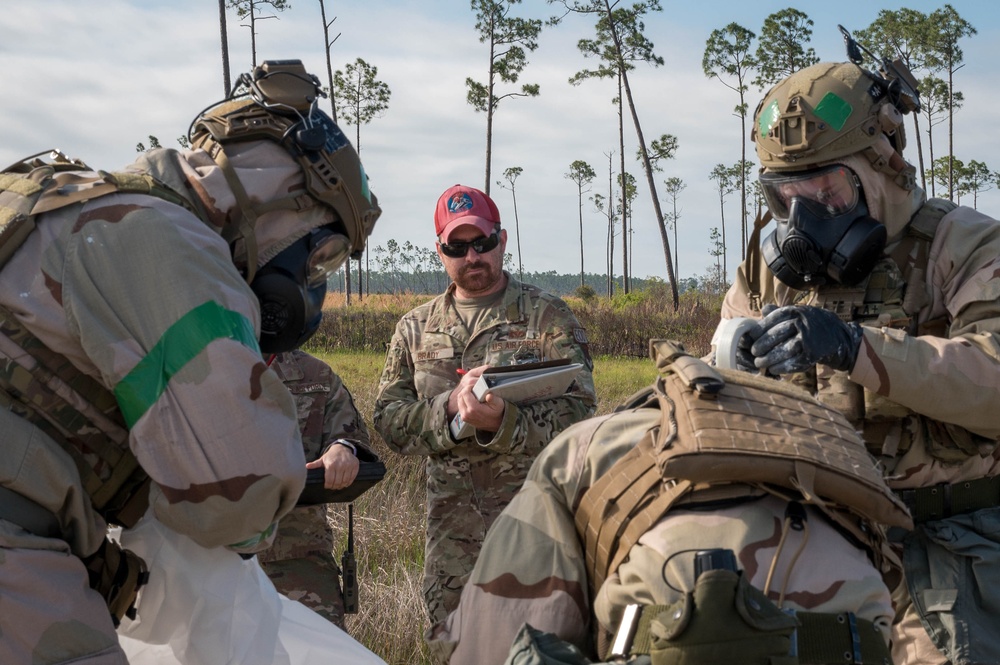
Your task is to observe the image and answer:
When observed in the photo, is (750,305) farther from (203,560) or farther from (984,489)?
(203,560)

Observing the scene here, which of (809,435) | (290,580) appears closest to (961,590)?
(809,435)

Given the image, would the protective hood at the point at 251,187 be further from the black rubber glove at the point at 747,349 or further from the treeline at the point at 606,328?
the treeline at the point at 606,328

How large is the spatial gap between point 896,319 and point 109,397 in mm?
2484

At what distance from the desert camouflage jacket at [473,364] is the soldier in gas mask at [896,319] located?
1070 mm

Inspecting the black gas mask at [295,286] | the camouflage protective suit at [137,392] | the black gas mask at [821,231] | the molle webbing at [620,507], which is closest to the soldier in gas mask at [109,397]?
the camouflage protective suit at [137,392]

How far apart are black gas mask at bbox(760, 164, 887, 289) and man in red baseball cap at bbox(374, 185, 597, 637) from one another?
123 centimetres

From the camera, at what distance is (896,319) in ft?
11.0

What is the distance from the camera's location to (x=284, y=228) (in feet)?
7.77

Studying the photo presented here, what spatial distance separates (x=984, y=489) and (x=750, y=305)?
1061mm

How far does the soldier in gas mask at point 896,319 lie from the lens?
303cm

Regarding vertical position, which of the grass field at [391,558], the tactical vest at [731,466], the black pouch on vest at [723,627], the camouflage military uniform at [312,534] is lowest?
the grass field at [391,558]

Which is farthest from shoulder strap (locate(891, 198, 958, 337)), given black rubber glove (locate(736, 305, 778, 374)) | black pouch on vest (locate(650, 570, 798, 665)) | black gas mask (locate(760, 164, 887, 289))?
black pouch on vest (locate(650, 570, 798, 665))

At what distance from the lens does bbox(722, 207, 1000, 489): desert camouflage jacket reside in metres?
3.04

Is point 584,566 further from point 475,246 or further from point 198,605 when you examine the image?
point 475,246
